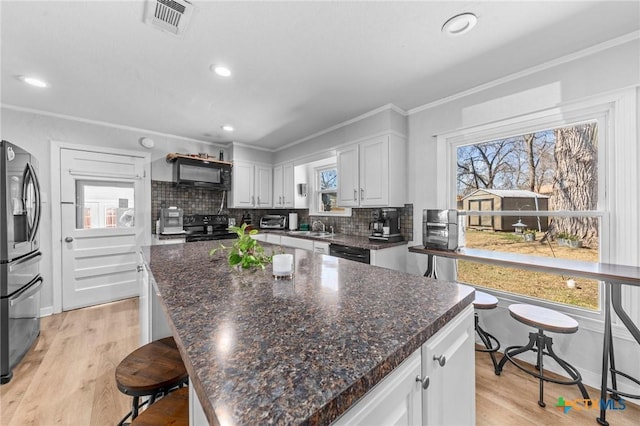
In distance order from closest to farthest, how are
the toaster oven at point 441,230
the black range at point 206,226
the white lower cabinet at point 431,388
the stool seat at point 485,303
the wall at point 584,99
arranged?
the white lower cabinet at point 431,388 → the wall at point 584,99 → the stool seat at point 485,303 → the toaster oven at point 441,230 → the black range at point 206,226

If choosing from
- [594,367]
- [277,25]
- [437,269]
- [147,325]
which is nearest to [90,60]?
[277,25]

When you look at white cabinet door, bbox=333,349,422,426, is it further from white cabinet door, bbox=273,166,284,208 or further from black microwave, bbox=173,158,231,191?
white cabinet door, bbox=273,166,284,208

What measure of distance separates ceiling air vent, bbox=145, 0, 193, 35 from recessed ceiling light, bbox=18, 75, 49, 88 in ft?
5.24

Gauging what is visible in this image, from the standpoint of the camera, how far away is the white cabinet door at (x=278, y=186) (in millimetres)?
4543

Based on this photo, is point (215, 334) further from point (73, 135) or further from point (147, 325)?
point (73, 135)

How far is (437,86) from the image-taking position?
2422mm

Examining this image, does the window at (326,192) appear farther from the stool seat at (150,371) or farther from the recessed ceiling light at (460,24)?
the stool seat at (150,371)

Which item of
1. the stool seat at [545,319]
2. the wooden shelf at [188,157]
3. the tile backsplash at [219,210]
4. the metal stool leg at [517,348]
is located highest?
the wooden shelf at [188,157]

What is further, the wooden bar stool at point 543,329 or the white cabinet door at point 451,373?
the wooden bar stool at point 543,329

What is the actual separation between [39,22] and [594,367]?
4.36m

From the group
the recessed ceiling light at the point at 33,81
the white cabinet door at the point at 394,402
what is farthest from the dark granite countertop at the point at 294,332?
the recessed ceiling light at the point at 33,81

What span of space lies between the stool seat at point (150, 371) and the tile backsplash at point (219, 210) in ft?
8.36

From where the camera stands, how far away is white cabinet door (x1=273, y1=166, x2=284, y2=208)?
454 centimetres

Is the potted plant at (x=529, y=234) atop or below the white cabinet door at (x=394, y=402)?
atop
